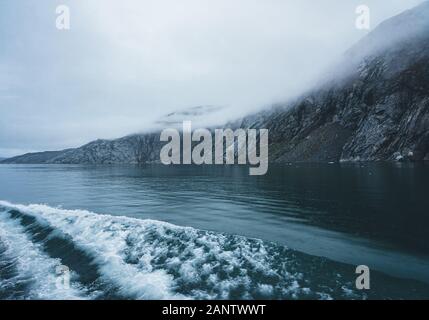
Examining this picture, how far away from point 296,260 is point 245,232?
8.40 m

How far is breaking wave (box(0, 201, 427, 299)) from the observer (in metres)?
17.9

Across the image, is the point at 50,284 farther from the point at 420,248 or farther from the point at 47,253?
the point at 420,248

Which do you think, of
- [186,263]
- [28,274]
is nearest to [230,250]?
[186,263]

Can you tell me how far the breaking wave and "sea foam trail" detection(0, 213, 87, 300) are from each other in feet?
0.18

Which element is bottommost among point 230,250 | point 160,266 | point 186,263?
point 160,266

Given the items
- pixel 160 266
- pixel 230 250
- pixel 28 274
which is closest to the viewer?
pixel 28 274

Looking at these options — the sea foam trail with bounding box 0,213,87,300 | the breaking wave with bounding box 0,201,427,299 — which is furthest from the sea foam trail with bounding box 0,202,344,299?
the sea foam trail with bounding box 0,213,87,300

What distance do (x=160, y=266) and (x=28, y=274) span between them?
8.39 metres

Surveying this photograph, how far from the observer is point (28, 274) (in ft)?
70.2

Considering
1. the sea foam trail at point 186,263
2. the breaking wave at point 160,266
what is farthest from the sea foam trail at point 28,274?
the sea foam trail at point 186,263

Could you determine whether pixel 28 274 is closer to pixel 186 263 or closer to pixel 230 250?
pixel 186 263

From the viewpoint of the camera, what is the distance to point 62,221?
37125 millimetres

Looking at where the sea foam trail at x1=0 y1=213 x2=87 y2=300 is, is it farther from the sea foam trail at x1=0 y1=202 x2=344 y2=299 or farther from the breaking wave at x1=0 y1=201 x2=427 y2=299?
the sea foam trail at x1=0 y1=202 x2=344 y2=299
